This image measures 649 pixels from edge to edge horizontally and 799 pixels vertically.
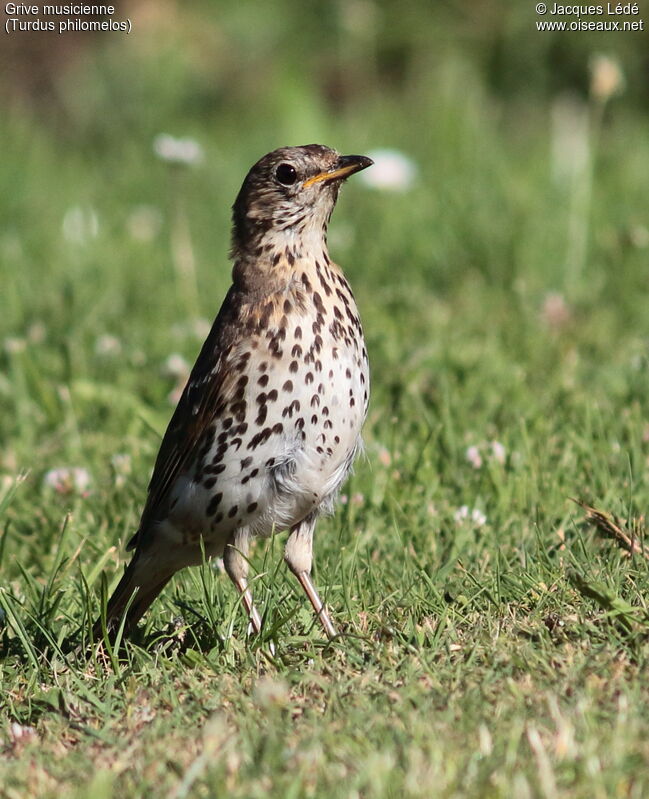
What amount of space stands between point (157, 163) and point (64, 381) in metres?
4.18

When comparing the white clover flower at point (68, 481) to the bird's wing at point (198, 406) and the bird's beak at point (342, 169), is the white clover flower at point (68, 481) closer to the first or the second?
the bird's wing at point (198, 406)

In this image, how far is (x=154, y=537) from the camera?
451cm

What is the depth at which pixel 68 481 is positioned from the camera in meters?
5.49

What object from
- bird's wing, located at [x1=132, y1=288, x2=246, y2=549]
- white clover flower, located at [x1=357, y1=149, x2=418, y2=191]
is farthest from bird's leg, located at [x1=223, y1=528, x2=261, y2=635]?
white clover flower, located at [x1=357, y1=149, x2=418, y2=191]

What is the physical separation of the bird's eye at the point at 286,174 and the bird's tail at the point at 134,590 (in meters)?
1.38

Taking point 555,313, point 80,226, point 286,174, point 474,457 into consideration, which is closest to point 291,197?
point 286,174

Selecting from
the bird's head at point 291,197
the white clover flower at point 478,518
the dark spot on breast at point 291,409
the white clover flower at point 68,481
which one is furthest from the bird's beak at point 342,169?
the white clover flower at point 68,481

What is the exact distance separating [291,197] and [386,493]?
3.94 feet

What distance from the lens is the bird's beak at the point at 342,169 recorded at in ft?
15.0

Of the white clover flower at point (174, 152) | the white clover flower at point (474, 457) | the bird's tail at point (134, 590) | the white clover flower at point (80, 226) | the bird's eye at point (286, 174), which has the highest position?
the white clover flower at point (174, 152)

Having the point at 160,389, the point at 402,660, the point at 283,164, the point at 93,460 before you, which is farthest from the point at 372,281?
the point at 402,660

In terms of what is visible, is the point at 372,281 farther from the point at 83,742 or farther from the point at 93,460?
the point at 83,742

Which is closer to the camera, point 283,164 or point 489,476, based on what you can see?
point 283,164

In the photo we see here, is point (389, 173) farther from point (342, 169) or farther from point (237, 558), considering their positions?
point (237, 558)
